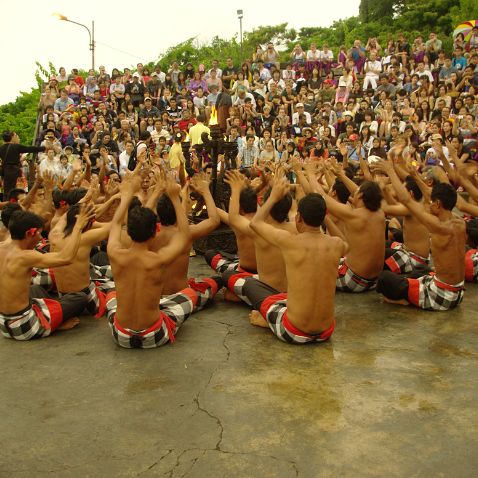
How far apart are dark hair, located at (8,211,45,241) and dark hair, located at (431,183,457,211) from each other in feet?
11.3

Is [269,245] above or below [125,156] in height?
below

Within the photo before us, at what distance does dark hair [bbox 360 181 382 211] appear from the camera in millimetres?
6008

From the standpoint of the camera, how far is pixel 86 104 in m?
17.9

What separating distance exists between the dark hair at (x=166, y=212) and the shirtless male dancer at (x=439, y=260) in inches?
81.8

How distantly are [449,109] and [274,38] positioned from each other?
97.7 feet

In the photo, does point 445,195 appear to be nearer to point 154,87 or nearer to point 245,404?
point 245,404

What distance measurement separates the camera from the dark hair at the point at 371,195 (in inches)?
237

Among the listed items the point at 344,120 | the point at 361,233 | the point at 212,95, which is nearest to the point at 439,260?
the point at 361,233

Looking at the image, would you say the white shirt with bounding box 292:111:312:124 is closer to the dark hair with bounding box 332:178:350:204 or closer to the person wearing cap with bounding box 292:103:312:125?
the person wearing cap with bounding box 292:103:312:125

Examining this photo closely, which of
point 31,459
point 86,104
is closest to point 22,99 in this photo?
point 86,104

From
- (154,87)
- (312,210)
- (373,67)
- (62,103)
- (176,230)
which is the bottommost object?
(176,230)

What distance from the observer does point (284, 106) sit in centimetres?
1628

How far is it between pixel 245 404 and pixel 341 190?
11.4 ft

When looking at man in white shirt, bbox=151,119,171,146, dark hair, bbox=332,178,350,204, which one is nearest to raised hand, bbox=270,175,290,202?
dark hair, bbox=332,178,350,204
